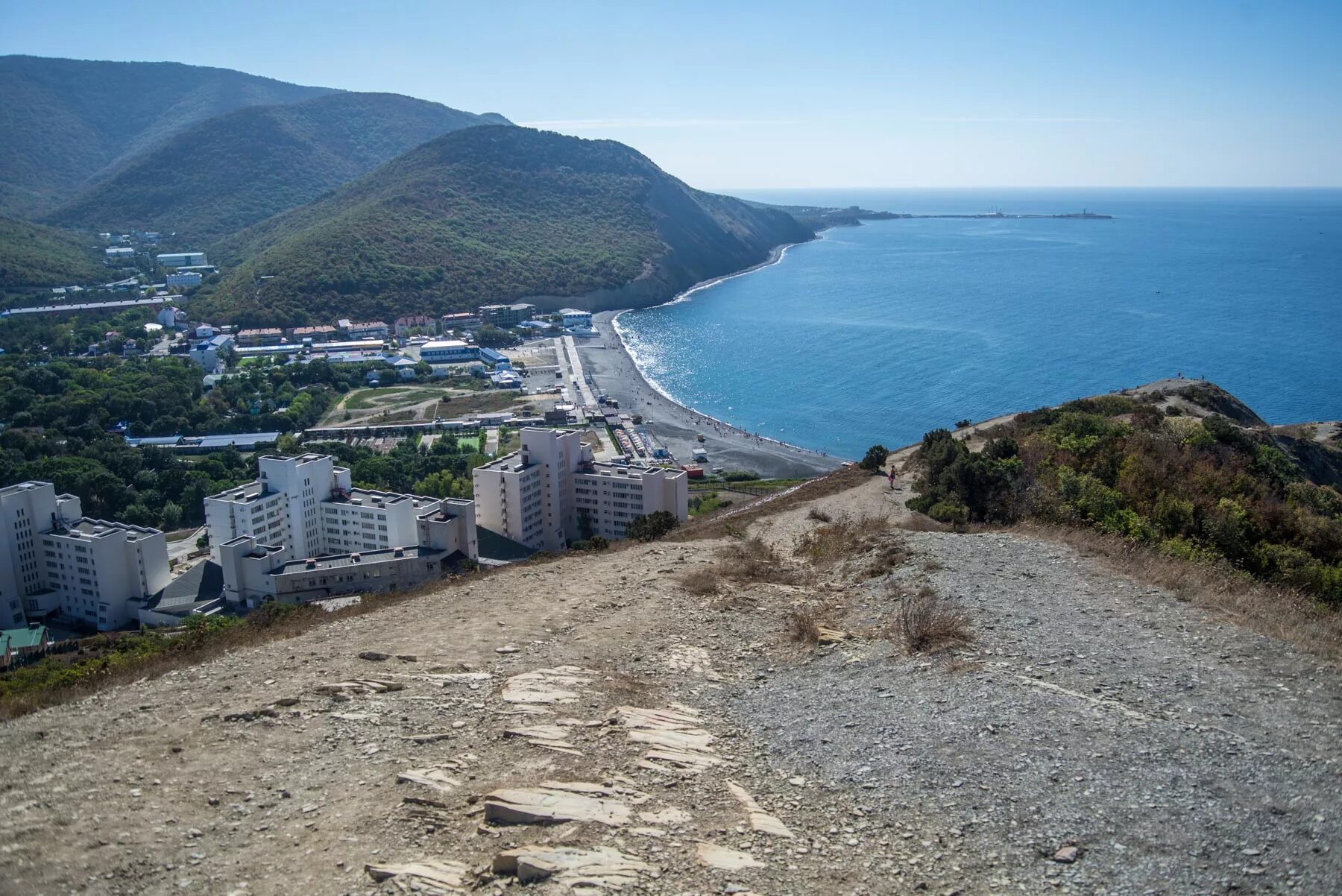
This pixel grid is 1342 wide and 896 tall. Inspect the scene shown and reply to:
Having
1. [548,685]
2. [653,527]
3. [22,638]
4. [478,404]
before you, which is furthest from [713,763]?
[478,404]

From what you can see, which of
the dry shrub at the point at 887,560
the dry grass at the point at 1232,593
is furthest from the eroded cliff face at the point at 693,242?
the dry grass at the point at 1232,593

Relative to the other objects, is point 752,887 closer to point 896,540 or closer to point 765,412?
point 896,540

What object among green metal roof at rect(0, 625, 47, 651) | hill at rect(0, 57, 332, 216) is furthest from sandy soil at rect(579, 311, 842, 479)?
hill at rect(0, 57, 332, 216)

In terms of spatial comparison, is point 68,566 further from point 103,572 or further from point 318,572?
point 318,572

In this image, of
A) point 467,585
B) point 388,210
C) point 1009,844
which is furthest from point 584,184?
point 1009,844

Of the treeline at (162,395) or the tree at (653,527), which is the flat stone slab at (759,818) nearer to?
the tree at (653,527)

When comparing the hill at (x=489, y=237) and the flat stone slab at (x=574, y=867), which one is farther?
the hill at (x=489, y=237)

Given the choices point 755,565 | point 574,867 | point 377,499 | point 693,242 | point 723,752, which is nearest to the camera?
point 574,867
